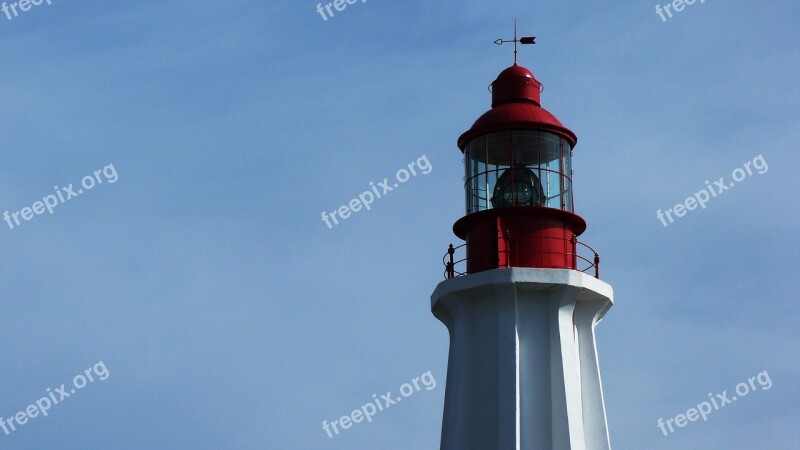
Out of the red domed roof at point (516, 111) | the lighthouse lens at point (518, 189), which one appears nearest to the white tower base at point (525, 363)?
the lighthouse lens at point (518, 189)

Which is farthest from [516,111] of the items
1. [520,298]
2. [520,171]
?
[520,298]

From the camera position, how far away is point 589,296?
109ft

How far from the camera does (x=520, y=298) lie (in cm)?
3269

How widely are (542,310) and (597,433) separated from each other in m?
2.55

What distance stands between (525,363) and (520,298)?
1259 millimetres

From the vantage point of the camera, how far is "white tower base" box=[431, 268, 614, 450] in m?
31.9

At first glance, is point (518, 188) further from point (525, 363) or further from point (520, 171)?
point (525, 363)

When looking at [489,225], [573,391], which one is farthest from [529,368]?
[489,225]

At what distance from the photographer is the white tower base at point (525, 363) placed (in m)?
31.9

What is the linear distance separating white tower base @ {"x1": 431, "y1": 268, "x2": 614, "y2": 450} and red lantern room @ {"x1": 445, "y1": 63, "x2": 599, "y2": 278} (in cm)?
60

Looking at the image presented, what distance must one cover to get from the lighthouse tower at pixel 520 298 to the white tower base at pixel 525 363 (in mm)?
19

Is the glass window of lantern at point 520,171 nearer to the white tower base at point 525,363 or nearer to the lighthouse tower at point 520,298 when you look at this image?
the lighthouse tower at point 520,298

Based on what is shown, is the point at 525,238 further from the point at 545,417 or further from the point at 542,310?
the point at 545,417

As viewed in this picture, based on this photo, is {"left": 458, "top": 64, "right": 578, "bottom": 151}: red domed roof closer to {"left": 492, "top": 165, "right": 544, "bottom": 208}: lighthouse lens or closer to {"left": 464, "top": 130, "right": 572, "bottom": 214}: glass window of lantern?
{"left": 464, "top": 130, "right": 572, "bottom": 214}: glass window of lantern
